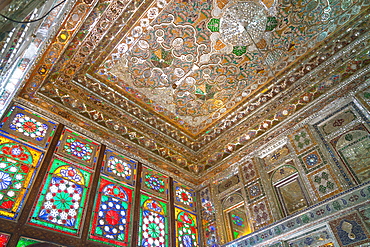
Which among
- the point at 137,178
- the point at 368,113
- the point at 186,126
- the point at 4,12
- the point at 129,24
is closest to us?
the point at 4,12

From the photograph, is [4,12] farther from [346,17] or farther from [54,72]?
[346,17]

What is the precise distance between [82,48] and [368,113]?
19.7 feet

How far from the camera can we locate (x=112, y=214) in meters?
5.55

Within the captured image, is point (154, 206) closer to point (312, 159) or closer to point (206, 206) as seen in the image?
point (206, 206)

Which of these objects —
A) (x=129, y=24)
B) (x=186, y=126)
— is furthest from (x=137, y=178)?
(x=129, y=24)

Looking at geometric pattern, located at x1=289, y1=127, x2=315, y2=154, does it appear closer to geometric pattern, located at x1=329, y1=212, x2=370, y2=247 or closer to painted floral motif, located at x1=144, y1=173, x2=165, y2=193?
geometric pattern, located at x1=329, y1=212, x2=370, y2=247

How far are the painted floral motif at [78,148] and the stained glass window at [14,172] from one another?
62cm

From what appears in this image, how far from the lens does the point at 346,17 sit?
18.6 ft

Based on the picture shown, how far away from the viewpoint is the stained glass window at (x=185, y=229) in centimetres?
641

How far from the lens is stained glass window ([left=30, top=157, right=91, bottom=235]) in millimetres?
4656

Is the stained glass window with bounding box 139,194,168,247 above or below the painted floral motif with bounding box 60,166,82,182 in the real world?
below

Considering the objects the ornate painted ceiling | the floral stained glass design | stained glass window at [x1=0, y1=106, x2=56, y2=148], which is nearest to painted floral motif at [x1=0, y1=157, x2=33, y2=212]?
stained glass window at [x1=0, y1=106, x2=56, y2=148]

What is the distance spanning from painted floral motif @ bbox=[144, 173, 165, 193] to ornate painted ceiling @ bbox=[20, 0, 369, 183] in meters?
0.44

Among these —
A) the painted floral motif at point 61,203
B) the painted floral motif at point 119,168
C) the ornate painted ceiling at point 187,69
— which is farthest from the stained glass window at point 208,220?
the painted floral motif at point 61,203
